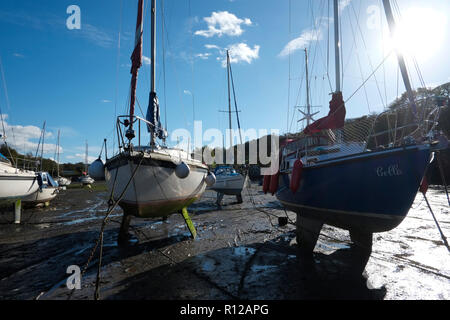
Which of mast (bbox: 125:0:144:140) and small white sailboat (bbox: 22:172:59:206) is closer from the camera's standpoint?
mast (bbox: 125:0:144:140)

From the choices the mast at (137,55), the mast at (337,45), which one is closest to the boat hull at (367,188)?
the mast at (337,45)

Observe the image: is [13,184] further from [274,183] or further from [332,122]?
[332,122]

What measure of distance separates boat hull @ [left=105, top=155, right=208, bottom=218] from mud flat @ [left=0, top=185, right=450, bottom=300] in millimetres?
951

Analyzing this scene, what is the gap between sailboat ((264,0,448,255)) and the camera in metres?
3.88

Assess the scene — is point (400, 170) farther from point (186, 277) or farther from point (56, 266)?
point (56, 266)

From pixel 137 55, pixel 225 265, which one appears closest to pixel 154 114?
pixel 137 55

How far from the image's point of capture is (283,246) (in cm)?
589

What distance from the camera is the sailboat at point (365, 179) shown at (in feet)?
12.7

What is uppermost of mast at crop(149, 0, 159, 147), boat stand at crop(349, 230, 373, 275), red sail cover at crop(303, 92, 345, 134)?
mast at crop(149, 0, 159, 147)

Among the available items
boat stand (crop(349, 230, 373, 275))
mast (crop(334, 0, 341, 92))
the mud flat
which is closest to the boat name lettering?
boat stand (crop(349, 230, 373, 275))

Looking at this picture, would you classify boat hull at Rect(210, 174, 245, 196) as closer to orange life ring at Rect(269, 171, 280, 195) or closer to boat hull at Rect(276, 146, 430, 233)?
orange life ring at Rect(269, 171, 280, 195)

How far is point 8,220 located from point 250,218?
31.3 ft

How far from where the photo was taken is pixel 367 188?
4316 millimetres

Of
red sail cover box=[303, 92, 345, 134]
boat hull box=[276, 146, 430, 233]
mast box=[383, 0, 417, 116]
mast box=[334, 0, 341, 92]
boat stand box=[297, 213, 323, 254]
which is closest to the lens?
boat hull box=[276, 146, 430, 233]
